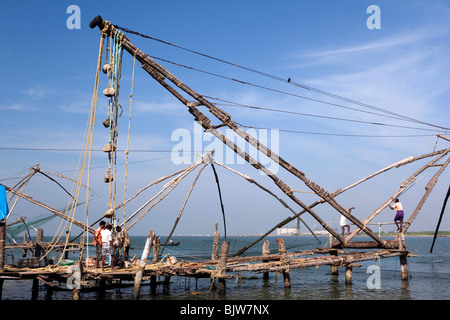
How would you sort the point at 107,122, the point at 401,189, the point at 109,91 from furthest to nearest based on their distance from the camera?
the point at 401,189 < the point at 107,122 < the point at 109,91

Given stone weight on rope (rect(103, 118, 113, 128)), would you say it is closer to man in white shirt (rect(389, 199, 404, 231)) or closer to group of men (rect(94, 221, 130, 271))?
group of men (rect(94, 221, 130, 271))

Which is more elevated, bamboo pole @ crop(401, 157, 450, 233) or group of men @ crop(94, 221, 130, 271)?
bamboo pole @ crop(401, 157, 450, 233)

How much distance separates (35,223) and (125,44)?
16.4 m

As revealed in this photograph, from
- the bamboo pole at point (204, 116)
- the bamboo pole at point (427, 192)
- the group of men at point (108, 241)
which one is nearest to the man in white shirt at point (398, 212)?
the bamboo pole at point (427, 192)

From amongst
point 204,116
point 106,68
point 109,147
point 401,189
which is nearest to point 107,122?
point 109,147

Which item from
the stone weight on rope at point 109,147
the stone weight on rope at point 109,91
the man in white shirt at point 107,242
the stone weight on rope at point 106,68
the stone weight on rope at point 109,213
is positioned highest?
the stone weight on rope at point 106,68

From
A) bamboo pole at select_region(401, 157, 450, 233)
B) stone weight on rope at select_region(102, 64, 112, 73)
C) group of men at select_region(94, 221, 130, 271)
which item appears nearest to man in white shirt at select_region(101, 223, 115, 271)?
group of men at select_region(94, 221, 130, 271)

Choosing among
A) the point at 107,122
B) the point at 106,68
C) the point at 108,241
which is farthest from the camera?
the point at 108,241

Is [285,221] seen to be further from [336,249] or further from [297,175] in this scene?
[336,249]

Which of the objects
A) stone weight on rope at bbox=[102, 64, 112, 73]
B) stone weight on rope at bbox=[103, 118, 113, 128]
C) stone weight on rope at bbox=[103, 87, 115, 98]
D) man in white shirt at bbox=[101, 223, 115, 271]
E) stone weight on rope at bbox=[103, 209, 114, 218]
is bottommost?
man in white shirt at bbox=[101, 223, 115, 271]

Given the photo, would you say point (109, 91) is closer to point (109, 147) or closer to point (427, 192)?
point (109, 147)

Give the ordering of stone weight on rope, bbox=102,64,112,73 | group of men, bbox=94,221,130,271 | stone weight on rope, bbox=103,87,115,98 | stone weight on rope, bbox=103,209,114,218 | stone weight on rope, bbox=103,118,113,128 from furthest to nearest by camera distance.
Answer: group of men, bbox=94,221,130,271
stone weight on rope, bbox=103,118,113,128
stone weight on rope, bbox=102,64,112,73
stone weight on rope, bbox=103,87,115,98
stone weight on rope, bbox=103,209,114,218

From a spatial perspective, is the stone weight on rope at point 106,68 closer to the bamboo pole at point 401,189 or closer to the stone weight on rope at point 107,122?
the stone weight on rope at point 107,122
